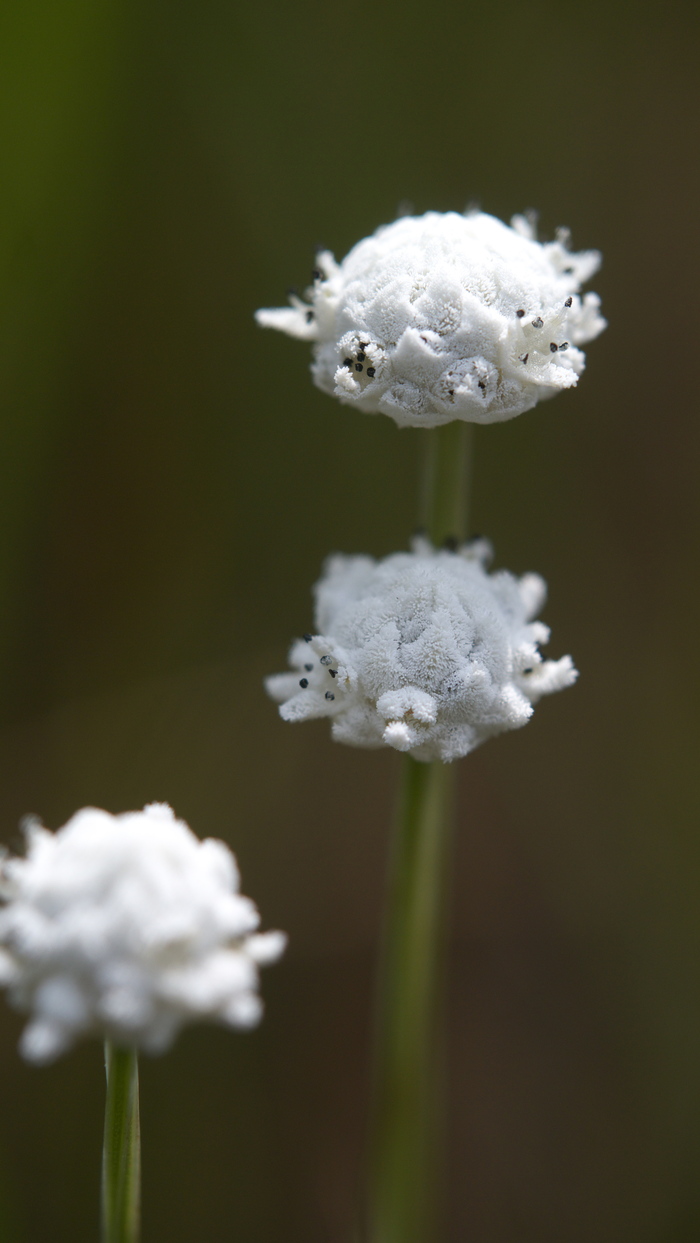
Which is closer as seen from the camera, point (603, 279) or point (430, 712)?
point (430, 712)

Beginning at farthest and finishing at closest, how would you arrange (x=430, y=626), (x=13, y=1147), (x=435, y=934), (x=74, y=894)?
1. (x=13, y=1147)
2. (x=435, y=934)
3. (x=430, y=626)
4. (x=74, y=894)

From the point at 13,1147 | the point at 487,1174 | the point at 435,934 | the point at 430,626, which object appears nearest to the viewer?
the point at 430,626

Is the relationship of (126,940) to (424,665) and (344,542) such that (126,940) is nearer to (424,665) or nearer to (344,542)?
(424,665)

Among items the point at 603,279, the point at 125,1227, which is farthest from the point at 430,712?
the point at 603,279

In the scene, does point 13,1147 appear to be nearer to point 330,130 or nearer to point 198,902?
point 198,902

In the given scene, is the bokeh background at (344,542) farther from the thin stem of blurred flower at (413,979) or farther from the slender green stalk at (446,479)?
the slender green stalk at (446,479)

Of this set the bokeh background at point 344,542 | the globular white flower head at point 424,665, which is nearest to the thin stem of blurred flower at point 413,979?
the globular white flower head at point 424,665

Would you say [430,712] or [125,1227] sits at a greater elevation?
[430,712]
